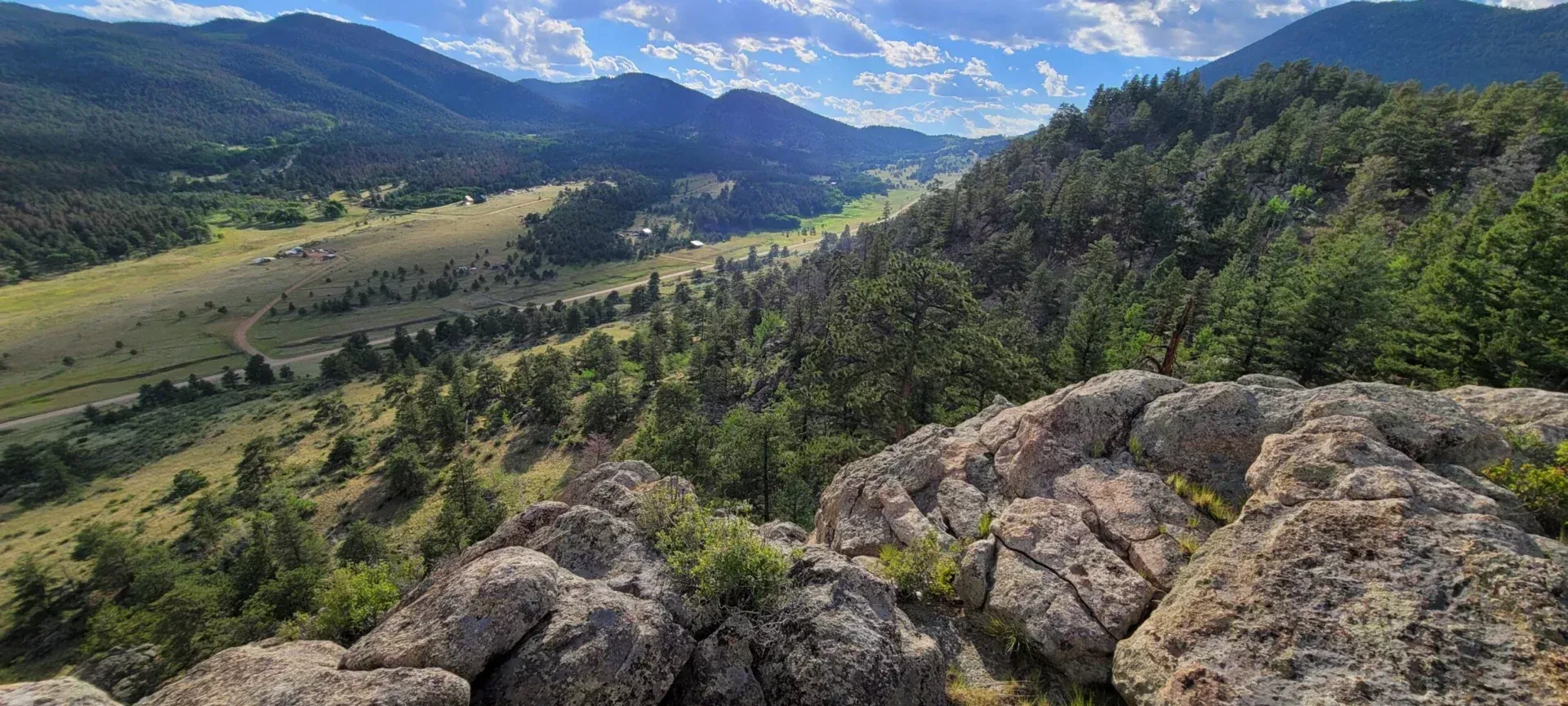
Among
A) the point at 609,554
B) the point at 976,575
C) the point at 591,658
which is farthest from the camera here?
the point at 976,575

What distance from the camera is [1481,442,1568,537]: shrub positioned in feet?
37.0

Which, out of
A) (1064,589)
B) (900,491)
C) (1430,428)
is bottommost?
(900,491)

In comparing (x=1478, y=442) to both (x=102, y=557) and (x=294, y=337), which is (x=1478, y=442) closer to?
(x=102, y=557)

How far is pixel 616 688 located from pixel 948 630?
852 centimetres

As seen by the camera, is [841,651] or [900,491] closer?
[841,651]

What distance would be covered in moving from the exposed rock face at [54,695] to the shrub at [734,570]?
333 inches

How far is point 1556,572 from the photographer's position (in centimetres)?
834

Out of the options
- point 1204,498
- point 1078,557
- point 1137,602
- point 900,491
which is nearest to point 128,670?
point 900,491

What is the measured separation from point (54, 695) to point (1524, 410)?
3035 cm

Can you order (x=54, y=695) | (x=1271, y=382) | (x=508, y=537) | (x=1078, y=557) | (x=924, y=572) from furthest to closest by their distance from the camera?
(x=1271, y=382) < (x=924, y=572) < (x=508, y=537) < (x=1078, y=557) < (x=54, y=695)

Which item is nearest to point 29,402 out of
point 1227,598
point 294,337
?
point 294,337

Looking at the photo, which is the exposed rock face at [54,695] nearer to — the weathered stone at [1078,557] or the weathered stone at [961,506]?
the weathered stone at [1078,557]

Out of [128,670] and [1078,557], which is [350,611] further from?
[128,670]

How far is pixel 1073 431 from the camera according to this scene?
64.1 ft
